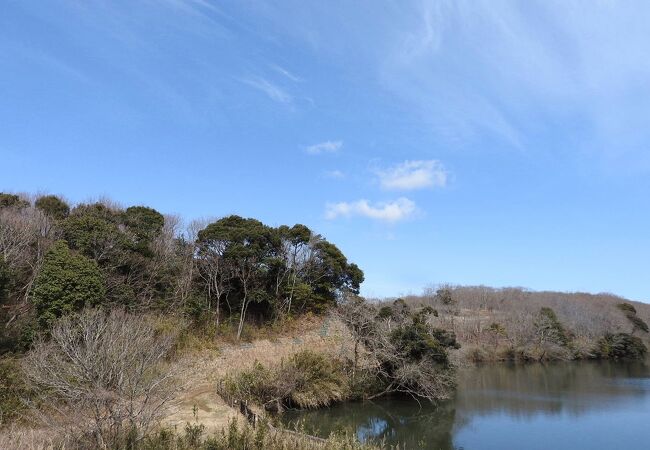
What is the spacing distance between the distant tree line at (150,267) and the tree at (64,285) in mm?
35

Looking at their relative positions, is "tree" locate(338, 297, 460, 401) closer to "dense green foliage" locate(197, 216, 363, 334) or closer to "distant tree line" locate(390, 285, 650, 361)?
"dense green foliage" locate(197, 216, 363, 334)

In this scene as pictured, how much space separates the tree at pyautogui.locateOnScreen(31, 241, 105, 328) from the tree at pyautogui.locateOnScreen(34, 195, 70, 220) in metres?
8.68

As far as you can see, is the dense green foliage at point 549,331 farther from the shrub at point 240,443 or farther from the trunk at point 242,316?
the shrub at point 240,443

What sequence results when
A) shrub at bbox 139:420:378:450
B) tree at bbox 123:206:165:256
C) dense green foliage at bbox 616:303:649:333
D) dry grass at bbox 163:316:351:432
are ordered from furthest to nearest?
dense green foliage at bbox 616:303:649:333
tree at bbox 123:206:165:256
dry grass at bbox 163:316:351:432
shrub at bbox 139:420:378:450

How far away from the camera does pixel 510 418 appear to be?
2086 cm

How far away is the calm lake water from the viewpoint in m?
16.9

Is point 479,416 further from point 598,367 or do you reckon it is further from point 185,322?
point 598,367

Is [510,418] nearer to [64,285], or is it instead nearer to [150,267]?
[150,267]

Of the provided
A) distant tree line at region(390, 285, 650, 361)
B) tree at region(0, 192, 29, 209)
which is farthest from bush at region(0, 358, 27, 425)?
distant tree line at region(390, 285, 650, 361)

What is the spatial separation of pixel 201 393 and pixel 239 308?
9584 mm

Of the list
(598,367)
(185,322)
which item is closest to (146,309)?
(185,322)

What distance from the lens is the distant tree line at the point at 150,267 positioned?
683 inches

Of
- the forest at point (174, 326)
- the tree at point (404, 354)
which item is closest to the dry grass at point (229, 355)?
the forest at point (174, 326)

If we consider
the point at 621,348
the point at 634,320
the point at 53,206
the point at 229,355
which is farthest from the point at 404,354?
the point at 634,320
